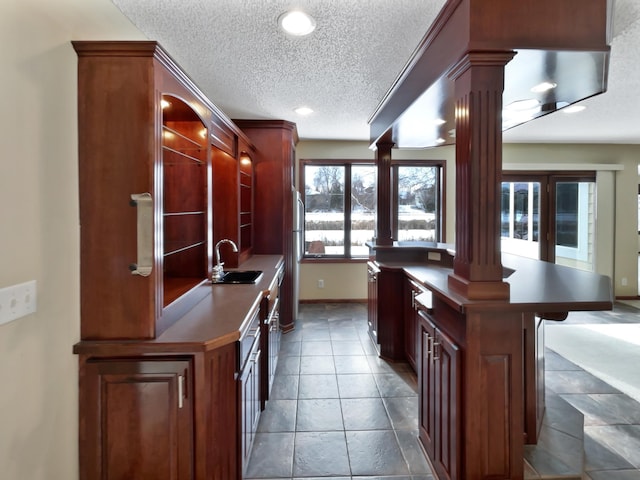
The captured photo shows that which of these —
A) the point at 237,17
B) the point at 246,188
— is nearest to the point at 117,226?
the point at 237,17

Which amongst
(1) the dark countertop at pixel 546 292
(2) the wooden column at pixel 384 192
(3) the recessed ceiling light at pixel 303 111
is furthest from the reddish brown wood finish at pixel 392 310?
(3) the recessed ceiling light at pixel 303 111

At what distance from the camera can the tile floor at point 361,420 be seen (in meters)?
2.02

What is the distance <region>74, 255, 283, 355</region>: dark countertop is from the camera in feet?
4.87

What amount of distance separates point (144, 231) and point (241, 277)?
5.00ft

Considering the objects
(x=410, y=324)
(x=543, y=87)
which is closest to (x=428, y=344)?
(x=410, y=324)

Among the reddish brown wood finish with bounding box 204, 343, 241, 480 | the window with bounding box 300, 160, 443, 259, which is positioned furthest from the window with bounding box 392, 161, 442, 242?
the reddish brown wood finish with bounding box 204, 343, 241, 480

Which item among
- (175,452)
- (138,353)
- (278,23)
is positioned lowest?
(175,452)

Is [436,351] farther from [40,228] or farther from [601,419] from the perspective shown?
[40,228]

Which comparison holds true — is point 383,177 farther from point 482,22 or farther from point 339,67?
point 482,22

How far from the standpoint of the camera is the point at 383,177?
12.3 ft

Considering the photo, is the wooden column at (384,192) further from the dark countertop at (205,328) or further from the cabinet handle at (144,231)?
the cabinet handle at (144,231)

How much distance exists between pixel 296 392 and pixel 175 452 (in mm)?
1487

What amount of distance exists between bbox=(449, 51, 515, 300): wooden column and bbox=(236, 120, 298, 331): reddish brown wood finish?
9.42ft

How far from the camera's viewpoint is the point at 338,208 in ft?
Result: 18.7
